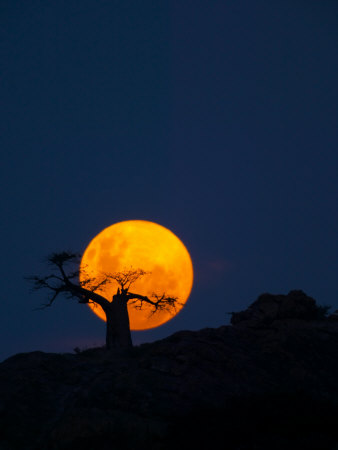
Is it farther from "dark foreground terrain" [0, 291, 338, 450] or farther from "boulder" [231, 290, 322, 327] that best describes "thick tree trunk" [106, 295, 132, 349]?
"boulder" [231, 290, 322, 327]

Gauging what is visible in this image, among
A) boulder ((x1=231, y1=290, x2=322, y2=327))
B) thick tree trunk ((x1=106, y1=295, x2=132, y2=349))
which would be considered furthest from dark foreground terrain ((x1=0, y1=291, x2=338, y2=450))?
thick tree trunk ((x1=106, y1=295, x2=132, y2=349))

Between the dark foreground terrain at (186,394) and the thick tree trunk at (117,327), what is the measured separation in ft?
10.4

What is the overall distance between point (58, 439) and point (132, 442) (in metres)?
2.74

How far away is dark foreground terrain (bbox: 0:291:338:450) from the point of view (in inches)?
569

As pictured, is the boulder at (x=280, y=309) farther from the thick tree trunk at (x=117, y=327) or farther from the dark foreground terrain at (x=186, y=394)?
the thick tree trunk at (x=117, y=327)

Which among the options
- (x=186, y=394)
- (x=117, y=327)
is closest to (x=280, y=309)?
(x=117, y=327)

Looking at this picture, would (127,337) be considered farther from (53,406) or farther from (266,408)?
(266,408)

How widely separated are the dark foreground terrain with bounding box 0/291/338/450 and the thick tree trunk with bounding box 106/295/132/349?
3.17 m

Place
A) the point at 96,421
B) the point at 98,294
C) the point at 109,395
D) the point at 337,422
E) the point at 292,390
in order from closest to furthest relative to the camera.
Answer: the point at 337,422, the point at 96,421, the point at 109,395, the point at 292,390, the point at 98,294

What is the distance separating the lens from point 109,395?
58.3 ft

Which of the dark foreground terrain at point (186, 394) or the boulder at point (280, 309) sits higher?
the boulder at point (280, 309)

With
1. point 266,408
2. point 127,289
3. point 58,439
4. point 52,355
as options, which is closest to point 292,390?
point 266,408

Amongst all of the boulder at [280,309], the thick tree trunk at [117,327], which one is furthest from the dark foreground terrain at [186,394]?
the thick tree trunk at [117,327]

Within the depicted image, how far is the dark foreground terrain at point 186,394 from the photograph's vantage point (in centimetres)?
1446
